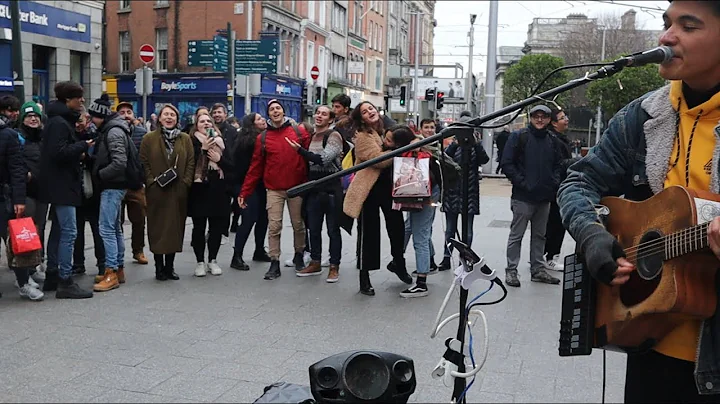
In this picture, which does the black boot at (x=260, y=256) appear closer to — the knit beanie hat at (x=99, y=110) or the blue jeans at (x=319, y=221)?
the blue jeans at (x=319, y=221)

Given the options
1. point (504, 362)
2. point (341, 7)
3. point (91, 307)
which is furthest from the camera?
point (341, 7)

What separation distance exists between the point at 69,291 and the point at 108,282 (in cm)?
43

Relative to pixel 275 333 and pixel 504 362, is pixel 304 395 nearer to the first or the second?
pixel 504 362

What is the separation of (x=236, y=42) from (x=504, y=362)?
23812mm

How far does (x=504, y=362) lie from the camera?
5.04 m

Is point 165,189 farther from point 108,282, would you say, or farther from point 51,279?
point 51,279

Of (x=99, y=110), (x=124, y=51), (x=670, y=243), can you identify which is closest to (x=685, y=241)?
(x=670, y=243)

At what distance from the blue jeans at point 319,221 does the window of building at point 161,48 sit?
88.3 ft

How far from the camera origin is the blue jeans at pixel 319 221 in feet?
26.0

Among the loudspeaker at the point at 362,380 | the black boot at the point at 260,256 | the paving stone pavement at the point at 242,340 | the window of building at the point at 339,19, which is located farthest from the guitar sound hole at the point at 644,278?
the window of building at the point at 339,19

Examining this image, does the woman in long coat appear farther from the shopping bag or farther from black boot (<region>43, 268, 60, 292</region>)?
the shopping bag

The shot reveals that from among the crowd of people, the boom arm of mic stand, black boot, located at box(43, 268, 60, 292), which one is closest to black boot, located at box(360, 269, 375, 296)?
the crowd of people

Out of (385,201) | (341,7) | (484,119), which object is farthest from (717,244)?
(341,7)

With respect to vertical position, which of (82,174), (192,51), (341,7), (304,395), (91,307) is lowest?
(91,307)
